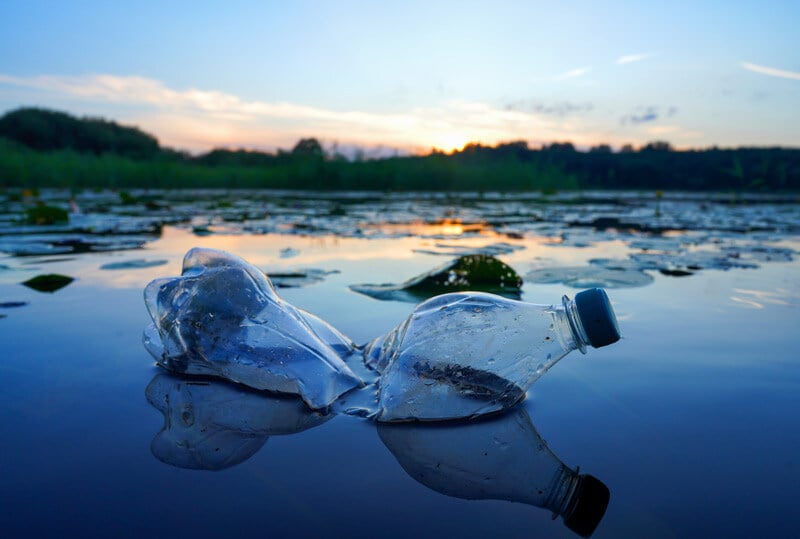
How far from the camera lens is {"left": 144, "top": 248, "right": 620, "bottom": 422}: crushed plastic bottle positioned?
114 cm

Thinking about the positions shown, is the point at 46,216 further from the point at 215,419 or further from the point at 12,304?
the point at 215,419

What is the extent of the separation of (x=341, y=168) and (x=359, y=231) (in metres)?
10.9

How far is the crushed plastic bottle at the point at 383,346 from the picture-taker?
1142mm

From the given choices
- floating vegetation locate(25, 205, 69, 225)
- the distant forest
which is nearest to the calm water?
floating vegetation locate(25, 205, 69, 225)

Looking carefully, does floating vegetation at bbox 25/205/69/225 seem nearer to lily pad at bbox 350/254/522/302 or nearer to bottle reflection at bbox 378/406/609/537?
lily pad at bbox 350/254/522/302

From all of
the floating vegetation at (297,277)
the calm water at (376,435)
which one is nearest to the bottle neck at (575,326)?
the calm water at (376,435)

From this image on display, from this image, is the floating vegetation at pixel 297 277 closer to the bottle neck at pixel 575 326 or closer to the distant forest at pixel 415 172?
the bottle neck at pixel 575 326

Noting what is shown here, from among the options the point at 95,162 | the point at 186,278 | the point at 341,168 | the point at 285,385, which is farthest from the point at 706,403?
the point at 95,162

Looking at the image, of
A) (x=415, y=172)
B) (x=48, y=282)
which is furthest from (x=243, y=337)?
(x=415, y=172)

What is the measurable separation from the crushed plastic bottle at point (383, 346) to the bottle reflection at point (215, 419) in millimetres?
42

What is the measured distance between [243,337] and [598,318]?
2.76 feet

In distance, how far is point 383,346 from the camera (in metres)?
1.46

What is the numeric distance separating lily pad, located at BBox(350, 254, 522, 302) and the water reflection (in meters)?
1.12

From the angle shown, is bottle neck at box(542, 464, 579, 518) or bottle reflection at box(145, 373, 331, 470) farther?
bottle reflection at box(145, 373, 331, 470)
